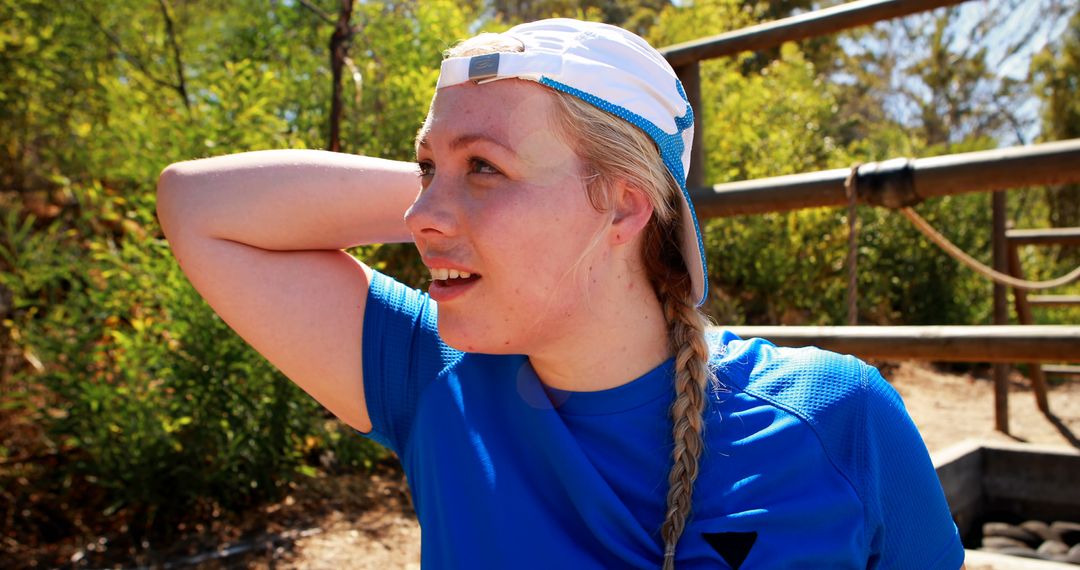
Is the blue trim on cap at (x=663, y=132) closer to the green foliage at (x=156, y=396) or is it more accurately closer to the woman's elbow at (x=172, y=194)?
the woman's elbow at (x=172, y=194)

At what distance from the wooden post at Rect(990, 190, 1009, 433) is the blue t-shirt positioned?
4313 mm

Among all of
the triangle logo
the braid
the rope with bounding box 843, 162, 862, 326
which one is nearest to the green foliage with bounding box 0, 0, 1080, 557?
the rope with bounding box 843, 162, 862, 326

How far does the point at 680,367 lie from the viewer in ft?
4.21

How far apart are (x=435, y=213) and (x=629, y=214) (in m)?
0.29

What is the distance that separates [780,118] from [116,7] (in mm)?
Result: 4815

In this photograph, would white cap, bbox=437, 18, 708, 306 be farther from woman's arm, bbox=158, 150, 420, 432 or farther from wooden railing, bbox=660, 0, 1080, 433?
wooden railing, bbox=660, 0, 1080, 433

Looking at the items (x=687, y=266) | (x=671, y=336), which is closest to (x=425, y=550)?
(x=671, y=336)

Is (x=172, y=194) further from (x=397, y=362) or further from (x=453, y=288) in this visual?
(x=453, y=288)

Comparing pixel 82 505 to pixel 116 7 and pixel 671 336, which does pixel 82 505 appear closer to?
pixel 116 7

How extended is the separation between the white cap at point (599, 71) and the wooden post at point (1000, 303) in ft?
14.4

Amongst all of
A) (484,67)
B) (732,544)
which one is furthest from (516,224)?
(732,544)

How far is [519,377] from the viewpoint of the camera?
139 centimetres

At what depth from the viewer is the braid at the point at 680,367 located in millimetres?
1170

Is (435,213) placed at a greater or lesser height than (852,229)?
greater
